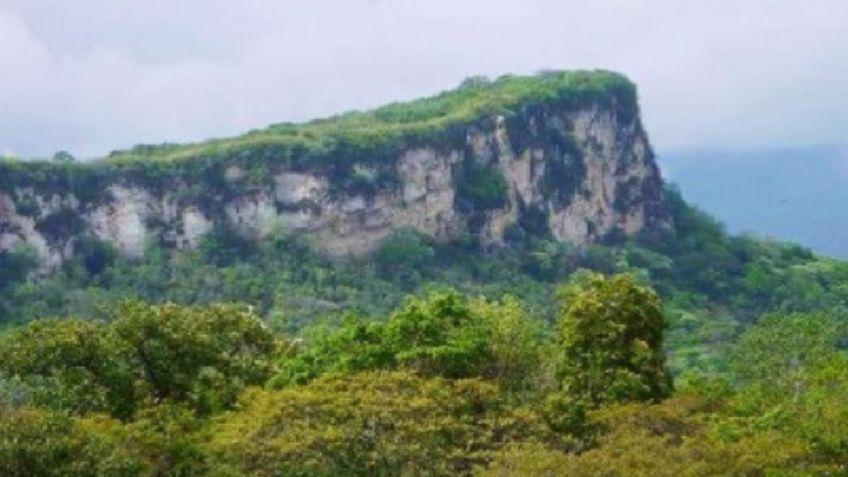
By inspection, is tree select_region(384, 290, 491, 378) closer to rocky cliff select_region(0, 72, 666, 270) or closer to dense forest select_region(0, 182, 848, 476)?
dense forest select_region(0, 182, 848, 476)

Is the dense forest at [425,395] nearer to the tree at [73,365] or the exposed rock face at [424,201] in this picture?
the tree at [73,365]

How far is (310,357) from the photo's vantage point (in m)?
37.0

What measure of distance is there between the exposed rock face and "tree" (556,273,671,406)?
60.3 metres

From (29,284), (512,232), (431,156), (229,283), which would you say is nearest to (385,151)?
(431,156)

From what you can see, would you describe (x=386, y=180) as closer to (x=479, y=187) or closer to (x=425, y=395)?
(x=479, y=187)

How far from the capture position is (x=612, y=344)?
34938 millimetres

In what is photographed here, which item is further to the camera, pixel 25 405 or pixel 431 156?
pixel 431 156

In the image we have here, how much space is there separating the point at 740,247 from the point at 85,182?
47657 millimetres

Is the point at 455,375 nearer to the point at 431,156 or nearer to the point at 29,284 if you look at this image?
the point at 29,284

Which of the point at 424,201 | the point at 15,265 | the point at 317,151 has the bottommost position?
the point at 15,265

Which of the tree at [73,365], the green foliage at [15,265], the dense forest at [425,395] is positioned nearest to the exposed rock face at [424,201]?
the green foliage at [15,265]

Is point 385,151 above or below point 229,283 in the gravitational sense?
above

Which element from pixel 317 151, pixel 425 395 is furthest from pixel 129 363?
pixel 317 151

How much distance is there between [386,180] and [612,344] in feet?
223
